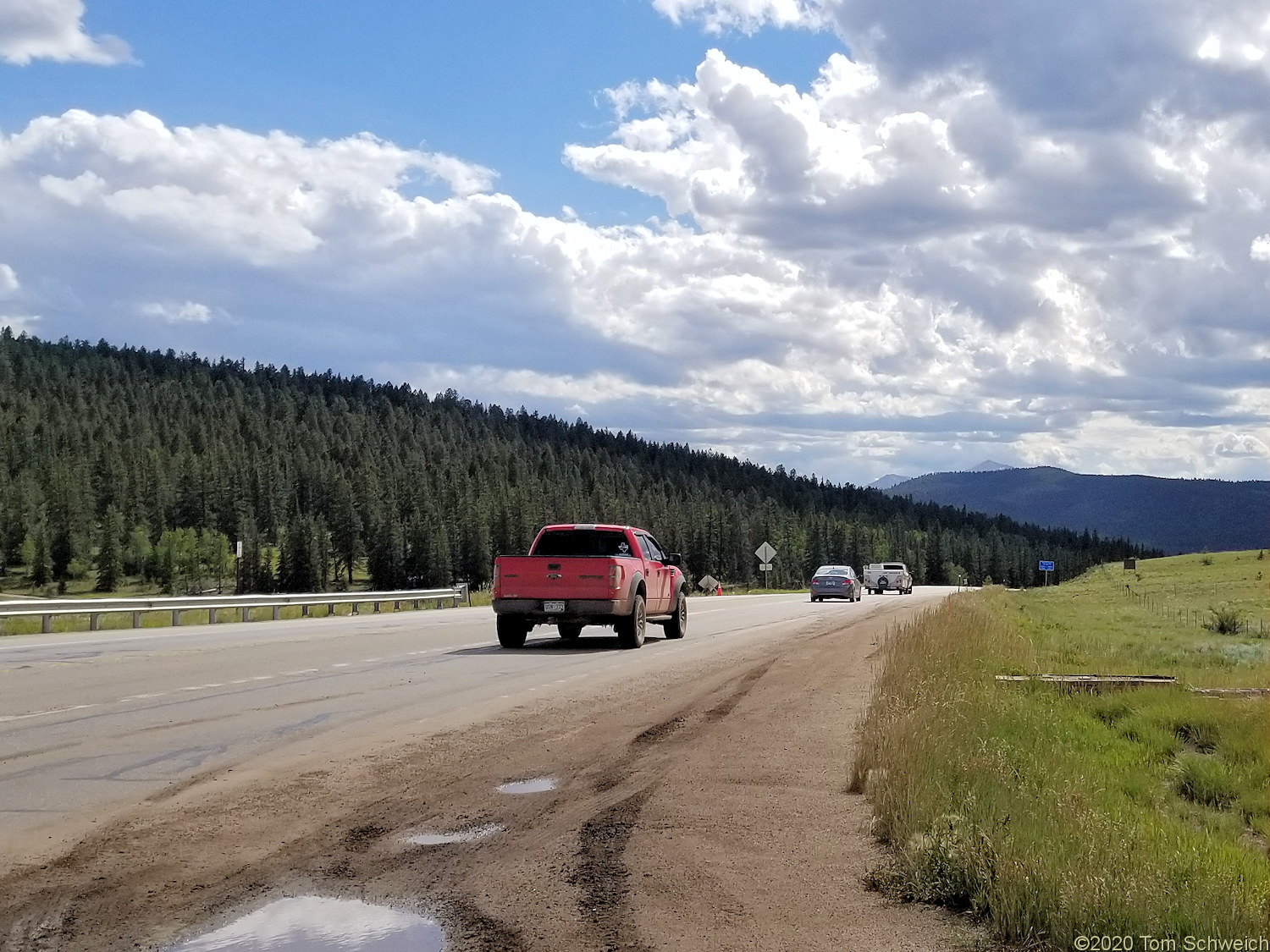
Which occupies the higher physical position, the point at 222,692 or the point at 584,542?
the point at 584,542

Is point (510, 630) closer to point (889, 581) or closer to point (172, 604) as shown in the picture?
point (172, 604)

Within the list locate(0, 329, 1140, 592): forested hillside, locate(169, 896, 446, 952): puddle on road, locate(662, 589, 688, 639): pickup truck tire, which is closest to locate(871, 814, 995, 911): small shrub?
locate(169, 896, 446, 952): puddle on road

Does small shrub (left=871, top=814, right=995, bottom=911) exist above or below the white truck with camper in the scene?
above

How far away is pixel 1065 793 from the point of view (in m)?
7.74

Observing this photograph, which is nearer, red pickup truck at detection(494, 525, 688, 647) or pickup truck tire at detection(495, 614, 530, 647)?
red pickup truck at detection(494, 525, 688, 647)

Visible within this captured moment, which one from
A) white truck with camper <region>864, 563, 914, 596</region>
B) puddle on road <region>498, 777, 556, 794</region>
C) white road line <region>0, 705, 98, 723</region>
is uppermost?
white road line <region>0, 705, 98, 723</region>

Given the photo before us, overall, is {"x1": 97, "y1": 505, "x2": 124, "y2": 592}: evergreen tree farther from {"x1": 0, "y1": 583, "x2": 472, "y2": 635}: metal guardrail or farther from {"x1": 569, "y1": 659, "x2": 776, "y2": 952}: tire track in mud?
{"x1": 569, "y1": 659, "x2": 776, "y2": 952}: tire track in mud

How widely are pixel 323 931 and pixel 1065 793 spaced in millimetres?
4574

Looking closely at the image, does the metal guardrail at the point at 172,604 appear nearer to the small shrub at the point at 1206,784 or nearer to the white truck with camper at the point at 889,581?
the small shrub at the point at 1206,784

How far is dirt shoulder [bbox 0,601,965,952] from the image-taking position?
5676 mm

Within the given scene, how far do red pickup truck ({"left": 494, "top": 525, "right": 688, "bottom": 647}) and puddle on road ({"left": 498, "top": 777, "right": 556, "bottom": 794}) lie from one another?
1296 centimetres

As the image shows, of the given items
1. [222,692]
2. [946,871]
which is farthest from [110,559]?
[946,871]

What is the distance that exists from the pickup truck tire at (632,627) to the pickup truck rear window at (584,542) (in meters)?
1.12

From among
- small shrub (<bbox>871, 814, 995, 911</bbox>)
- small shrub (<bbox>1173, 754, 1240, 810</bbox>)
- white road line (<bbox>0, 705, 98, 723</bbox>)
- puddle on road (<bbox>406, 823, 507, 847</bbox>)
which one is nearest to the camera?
small shrub (<bbox>871, 814, 995, 911</bbox>)
